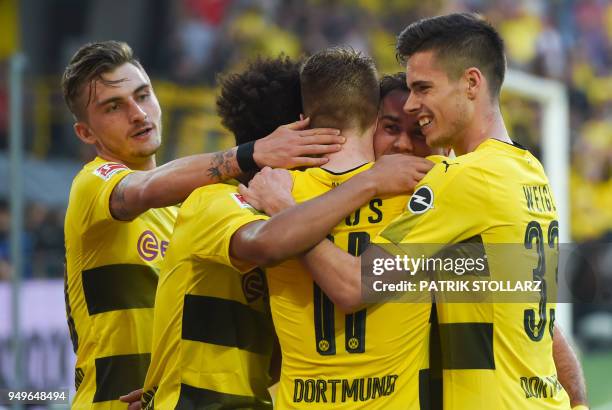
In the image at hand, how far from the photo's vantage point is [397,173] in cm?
338

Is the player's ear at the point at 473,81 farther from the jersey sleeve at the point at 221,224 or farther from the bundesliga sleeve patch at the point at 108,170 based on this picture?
the bundesliga sleeve patch at the point at 108,170

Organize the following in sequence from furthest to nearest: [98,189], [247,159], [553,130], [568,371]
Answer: [553,130] → [98,189] → [568,371] → [247,159]

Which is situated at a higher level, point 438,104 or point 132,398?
point 438,104

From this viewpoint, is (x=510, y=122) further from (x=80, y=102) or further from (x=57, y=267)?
(x=80, y=102)

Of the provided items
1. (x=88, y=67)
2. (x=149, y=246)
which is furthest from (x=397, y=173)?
(x=88, y=67)

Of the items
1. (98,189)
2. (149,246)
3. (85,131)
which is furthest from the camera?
(85,131)

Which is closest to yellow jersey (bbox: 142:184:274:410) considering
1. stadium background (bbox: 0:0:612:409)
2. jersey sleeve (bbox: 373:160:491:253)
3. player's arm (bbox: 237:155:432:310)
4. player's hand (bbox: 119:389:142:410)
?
player's arm (bbox: 237:155:432:310)

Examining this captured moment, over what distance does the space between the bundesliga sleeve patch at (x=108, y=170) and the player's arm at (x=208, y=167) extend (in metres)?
0.14

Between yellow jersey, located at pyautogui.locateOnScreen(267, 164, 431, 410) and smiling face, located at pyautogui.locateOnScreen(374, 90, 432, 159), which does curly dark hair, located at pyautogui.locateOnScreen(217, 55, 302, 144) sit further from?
yellow jersey, located at pyautogui.locateOnScreen(267, 164, 431, 410)

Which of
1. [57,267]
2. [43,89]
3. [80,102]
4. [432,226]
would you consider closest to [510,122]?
[57,267]

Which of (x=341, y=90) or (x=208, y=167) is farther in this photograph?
(x=208, y=167)

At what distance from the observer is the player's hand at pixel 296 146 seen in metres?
3.49

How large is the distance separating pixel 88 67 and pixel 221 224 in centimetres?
151

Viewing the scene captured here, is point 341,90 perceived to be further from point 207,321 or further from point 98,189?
point 98,189
